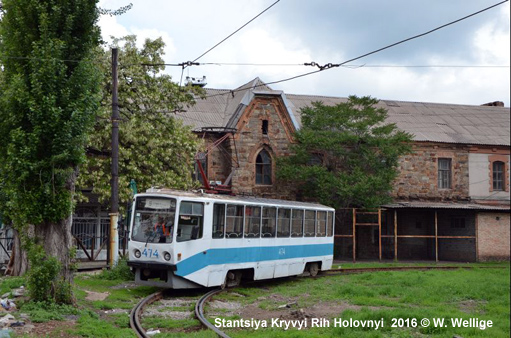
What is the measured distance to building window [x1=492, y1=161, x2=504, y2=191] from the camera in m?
38.4

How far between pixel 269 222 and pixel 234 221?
6.95 feet

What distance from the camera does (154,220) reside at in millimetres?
16062

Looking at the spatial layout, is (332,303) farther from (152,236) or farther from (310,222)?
(310,222)

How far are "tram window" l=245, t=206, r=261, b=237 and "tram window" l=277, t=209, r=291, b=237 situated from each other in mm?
1390

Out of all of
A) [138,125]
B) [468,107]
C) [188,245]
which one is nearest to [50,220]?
[188,245]

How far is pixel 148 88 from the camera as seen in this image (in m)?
24.8

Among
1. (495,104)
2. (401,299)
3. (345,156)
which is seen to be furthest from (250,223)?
(495,104)

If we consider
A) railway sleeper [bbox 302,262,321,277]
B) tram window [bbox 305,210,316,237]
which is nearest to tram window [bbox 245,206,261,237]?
tram window [bbox 305,210,316,237]

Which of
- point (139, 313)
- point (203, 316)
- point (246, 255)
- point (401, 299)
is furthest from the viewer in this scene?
point (246, 255)

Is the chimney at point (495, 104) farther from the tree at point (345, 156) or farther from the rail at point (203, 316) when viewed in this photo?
the rail at point (203, 316)

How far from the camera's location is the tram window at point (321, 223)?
22984mm

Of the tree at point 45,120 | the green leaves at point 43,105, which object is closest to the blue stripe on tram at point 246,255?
the tree at point 45,120

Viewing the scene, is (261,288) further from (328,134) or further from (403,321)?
(328,134)

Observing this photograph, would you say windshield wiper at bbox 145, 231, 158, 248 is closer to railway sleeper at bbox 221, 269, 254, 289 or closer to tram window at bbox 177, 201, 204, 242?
tram window at bbox 177, 201, 204, 242
